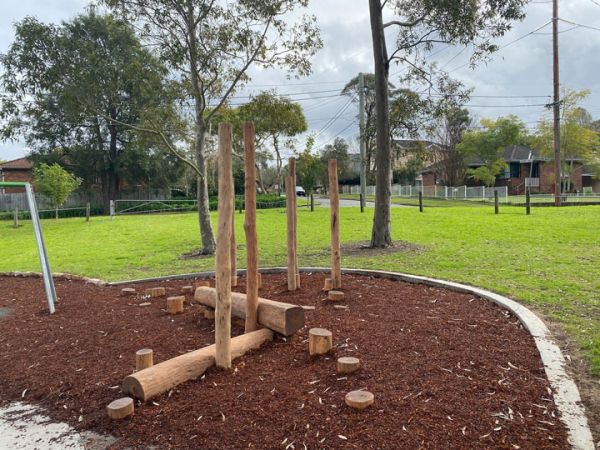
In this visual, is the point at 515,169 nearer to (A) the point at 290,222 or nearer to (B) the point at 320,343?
(A) the point at 290,222

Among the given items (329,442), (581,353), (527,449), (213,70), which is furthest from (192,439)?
(213,70)

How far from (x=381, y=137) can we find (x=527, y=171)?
40249mm

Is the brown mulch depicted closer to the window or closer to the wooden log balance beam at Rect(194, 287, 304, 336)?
the wooden log balance beam at Rect(194, 287, 304, 336)

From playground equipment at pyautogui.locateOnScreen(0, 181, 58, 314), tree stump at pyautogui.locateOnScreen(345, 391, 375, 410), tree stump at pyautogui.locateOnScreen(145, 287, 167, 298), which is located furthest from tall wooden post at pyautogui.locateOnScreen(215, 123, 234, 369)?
playground equipment at pyautogui.locateOnScreen(0, 181, 58, 314)

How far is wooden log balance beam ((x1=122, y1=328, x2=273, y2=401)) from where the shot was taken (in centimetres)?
276

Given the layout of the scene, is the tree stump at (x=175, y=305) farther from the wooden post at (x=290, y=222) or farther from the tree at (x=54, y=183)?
the tree at (x=54, y=183)

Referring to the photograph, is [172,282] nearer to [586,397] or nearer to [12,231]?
[586,397]

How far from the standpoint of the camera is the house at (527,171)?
1649 inches

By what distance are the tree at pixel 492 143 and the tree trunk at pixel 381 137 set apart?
32.9 m

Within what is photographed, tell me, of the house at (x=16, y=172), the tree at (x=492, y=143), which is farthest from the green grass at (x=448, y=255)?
the tree at (x=492, y=143)

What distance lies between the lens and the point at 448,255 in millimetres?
8141

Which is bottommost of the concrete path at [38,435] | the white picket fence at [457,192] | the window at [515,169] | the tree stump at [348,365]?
the concrete path at [38,435]

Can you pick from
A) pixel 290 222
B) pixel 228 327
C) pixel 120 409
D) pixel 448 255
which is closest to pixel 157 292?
pixel 290 222

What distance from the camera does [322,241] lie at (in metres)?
11.0
